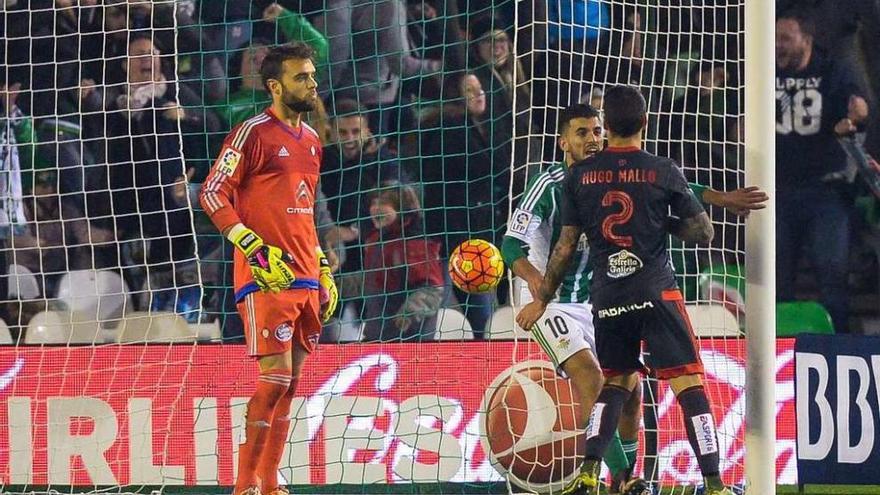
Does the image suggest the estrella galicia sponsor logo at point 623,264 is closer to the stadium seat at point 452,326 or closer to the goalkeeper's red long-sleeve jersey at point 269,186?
the goalkeeper's red long-sleeve jersey at point 269,186

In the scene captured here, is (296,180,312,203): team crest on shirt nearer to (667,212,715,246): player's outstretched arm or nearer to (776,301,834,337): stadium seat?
(667,212,715,246): player's outstretched arm

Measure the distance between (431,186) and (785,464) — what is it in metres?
2.57

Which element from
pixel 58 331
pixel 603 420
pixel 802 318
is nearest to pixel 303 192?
pixel 603 420

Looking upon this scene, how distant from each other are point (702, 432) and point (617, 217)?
84 cm

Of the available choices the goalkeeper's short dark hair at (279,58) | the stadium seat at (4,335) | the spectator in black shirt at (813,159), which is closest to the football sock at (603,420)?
the goalkeeper's short dark hair at (279,58)

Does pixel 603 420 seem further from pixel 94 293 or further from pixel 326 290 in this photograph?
pixel 94 293

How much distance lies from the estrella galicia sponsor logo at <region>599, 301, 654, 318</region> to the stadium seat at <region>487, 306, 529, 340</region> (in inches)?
77.6

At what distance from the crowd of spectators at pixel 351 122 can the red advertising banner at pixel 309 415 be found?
0.69 meters

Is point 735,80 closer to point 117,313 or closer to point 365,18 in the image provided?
point 365,18

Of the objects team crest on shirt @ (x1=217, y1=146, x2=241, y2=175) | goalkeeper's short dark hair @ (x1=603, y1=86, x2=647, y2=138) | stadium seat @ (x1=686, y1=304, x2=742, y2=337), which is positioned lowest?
stadium seat @ (x1=686, y1=304, x2=742, y2=337)

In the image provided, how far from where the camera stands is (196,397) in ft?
25.2

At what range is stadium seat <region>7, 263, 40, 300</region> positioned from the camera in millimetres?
8695

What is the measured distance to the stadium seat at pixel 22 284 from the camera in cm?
870

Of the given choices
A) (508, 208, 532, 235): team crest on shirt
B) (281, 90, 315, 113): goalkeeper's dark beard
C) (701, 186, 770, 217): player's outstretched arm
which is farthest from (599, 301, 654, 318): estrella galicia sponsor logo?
(281, 90, 315, 113): goalkeeper's dark beard
